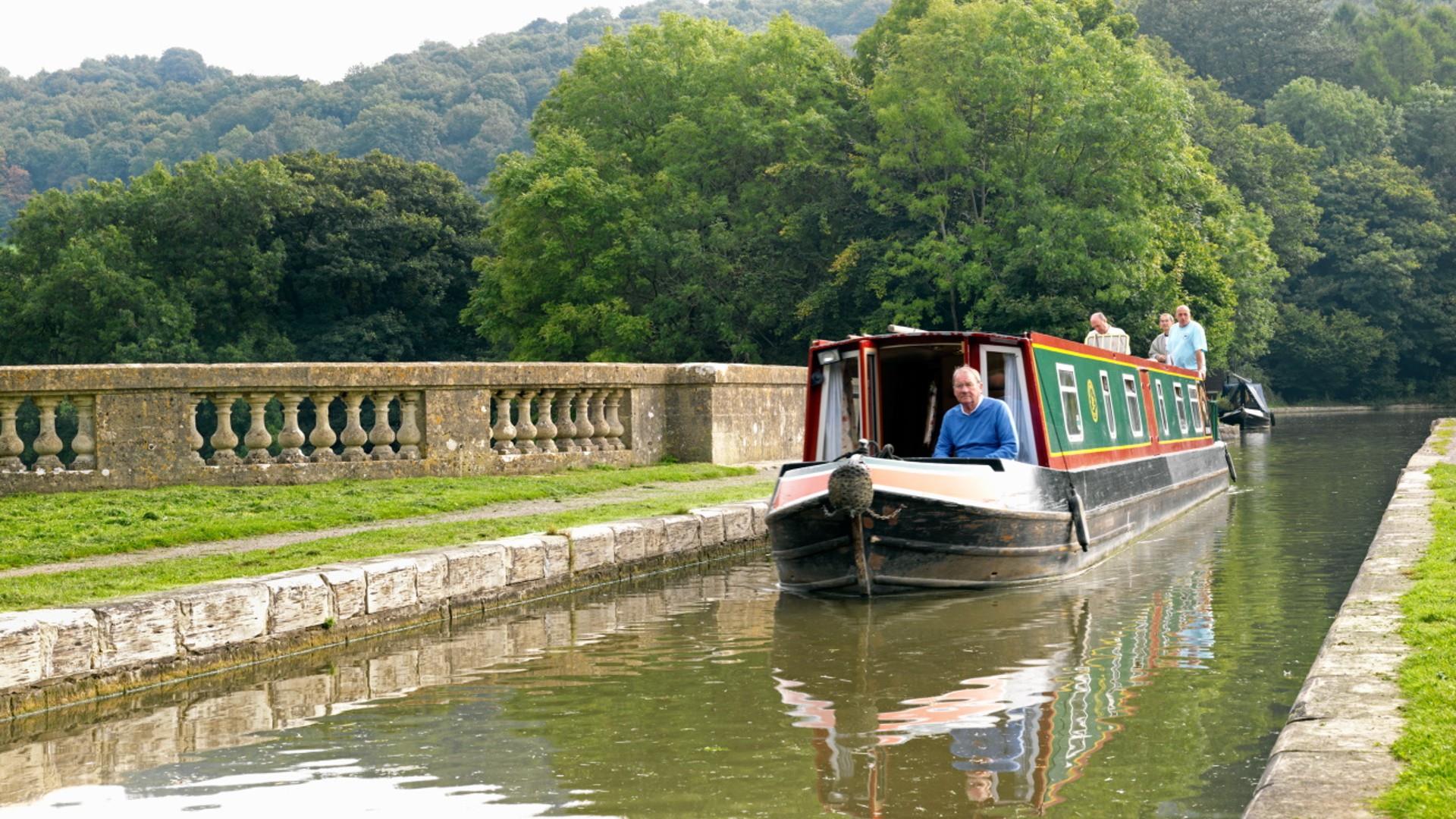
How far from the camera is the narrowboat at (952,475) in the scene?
9.88 meters

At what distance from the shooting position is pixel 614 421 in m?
15.4

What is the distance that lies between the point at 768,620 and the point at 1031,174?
28.9 metres

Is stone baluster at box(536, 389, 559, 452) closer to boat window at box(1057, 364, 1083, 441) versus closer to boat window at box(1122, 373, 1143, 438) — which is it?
boat window at box(1057, 364, 1083, 441)

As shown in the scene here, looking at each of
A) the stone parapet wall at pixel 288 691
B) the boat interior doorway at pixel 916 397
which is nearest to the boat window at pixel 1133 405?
the boat interior doorway at pixel 916 397

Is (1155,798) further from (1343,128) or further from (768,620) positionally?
(1343,128)

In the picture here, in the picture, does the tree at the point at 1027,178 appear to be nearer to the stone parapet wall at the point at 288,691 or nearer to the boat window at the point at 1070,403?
the boat window at the point at 1070,403

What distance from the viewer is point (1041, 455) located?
11430mm

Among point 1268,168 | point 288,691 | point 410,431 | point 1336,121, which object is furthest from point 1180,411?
point 1336,121

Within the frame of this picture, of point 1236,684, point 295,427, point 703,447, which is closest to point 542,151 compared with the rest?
point 703,447

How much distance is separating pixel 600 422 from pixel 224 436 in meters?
4.20

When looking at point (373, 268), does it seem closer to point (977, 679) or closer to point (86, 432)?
point (86, 432)

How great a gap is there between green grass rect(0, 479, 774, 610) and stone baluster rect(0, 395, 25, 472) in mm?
3454

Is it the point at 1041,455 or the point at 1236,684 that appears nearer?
the point at 1236,684

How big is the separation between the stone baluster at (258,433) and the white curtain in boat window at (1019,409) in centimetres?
577
